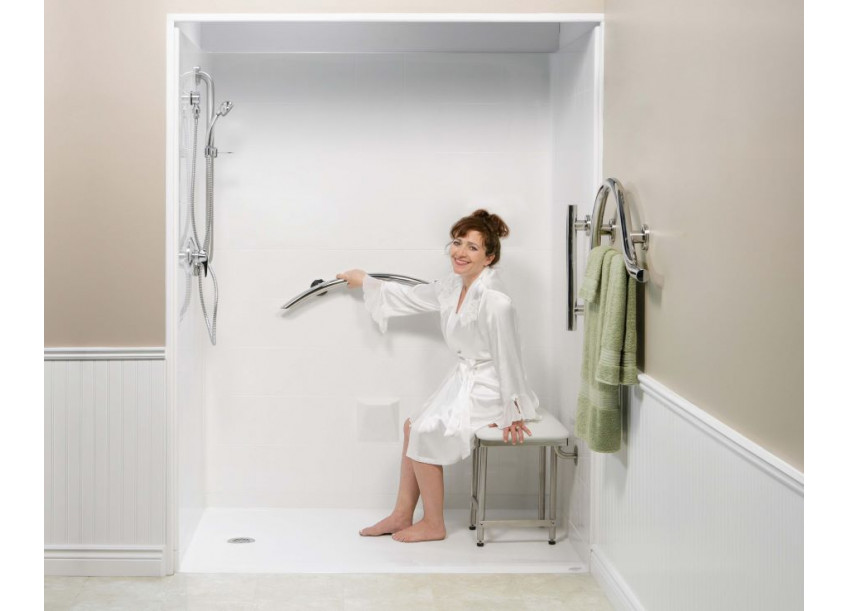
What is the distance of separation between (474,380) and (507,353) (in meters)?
0.19

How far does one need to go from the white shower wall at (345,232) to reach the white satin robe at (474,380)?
379 millimetres

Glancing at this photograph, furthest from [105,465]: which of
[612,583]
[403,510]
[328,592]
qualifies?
[612,583]

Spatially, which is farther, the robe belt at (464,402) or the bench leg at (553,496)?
the bench leg at (553,496)

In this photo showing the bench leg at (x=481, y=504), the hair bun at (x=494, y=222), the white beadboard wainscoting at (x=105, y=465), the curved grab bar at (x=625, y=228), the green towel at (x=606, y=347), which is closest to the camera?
the curved grab bar at (x=625, y=228)

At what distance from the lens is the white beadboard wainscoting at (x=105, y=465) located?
3.09m

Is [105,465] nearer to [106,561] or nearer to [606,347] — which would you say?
[106,561]

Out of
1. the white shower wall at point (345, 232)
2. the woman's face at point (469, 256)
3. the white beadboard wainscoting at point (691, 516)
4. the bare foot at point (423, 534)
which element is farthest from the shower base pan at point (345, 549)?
the woman's face at point (469, 256)

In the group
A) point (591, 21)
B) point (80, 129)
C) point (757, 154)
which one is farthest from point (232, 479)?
point (757, 154)

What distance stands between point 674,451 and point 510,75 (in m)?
1.97

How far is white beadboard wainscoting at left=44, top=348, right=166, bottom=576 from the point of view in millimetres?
3086

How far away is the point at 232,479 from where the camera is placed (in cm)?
382

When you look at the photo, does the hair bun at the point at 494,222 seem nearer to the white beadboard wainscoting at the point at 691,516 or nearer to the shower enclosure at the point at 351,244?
the shower enclosure at the point at 351,244

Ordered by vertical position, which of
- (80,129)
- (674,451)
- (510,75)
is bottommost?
(674,451)
